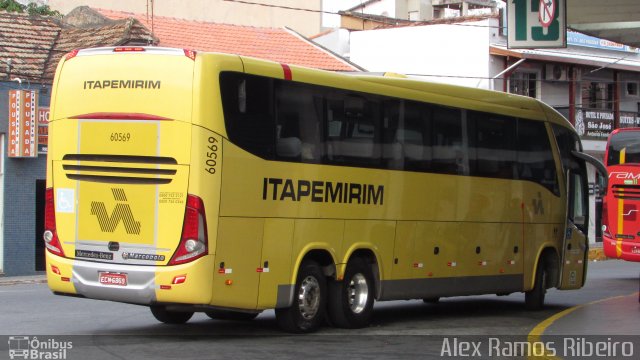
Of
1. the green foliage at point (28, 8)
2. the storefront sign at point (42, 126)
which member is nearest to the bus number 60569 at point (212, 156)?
the storefront sign at point (42, 126)

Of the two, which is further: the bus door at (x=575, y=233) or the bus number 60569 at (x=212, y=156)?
the bus door at (x=575, y=233)

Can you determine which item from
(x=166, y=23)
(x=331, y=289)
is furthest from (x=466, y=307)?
(x=166, y=23)

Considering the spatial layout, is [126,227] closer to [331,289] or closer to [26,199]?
[331,289]

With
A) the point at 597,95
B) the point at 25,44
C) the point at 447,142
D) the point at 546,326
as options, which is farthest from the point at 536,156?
the point at 597,95

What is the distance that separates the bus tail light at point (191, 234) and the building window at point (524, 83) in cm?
3327

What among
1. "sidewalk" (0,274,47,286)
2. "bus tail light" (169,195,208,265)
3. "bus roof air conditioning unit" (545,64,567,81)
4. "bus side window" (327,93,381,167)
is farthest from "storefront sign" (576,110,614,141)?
"bus tail light" (169,195,208,265)

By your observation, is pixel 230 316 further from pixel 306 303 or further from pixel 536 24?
pixel 536 24

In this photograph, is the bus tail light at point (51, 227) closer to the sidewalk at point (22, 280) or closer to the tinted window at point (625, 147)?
the sidewalk at point (22, 280)

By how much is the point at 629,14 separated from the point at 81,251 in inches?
489

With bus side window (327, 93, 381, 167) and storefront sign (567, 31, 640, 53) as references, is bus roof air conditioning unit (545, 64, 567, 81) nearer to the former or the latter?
storefront sign (567, 31, 640, 53)

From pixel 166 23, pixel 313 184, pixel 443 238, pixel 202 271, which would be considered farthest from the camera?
pixel 166 23

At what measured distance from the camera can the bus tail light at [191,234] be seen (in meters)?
11.8

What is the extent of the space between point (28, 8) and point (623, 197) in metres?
26.0

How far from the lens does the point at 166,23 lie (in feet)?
127
